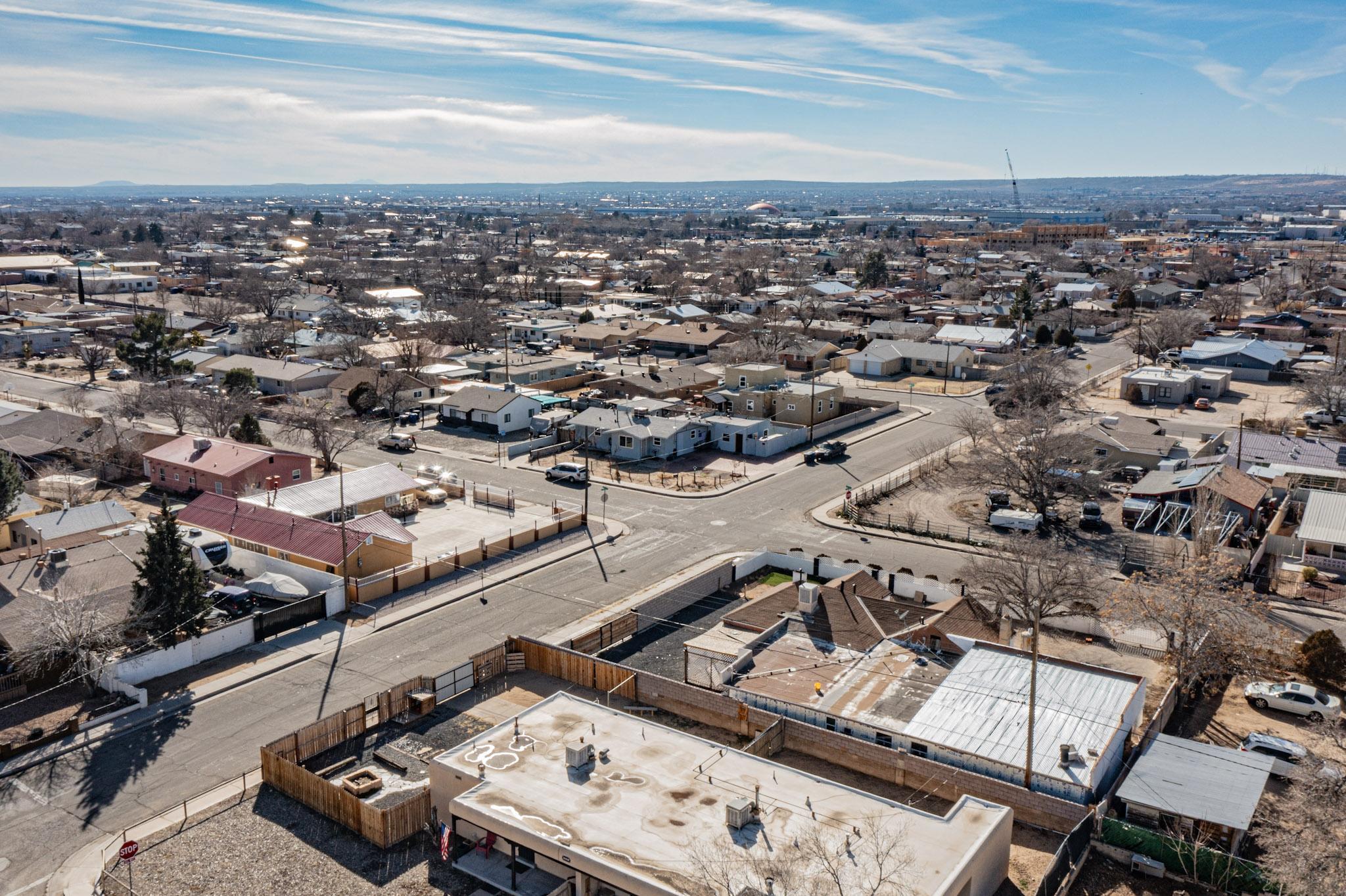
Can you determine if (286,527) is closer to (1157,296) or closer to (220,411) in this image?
(220,411)

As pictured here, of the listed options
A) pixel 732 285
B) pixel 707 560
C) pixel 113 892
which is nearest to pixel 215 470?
pixel 707 560

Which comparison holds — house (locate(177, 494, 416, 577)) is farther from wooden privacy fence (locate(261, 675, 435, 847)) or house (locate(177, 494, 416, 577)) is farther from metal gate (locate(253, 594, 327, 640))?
wooden privacy fence (locate(261, 675, 435, 847))

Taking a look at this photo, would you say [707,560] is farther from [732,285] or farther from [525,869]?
[732,285]

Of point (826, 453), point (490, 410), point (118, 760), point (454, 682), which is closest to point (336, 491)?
point (490, 410)

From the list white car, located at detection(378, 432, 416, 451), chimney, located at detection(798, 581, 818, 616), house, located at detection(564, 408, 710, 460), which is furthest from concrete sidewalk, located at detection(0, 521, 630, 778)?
white car, located at detection(378, 432, 416, 451)

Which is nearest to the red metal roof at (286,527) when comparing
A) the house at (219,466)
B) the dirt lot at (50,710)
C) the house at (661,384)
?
the house at (219,466)

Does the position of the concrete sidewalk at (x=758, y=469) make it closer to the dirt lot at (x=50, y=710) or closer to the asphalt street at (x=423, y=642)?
the asphalt street at (x=423, y=642)
